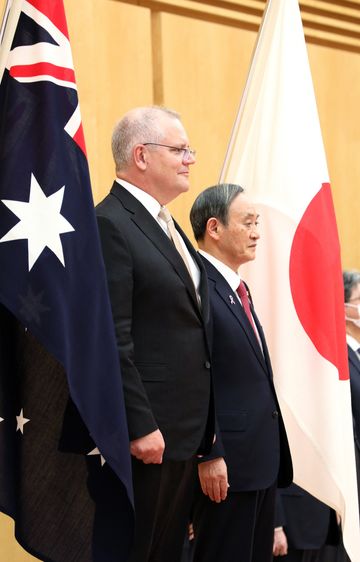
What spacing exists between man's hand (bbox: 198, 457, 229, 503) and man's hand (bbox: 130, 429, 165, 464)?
0.31m

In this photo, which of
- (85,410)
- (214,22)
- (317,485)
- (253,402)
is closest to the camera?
(85,410)

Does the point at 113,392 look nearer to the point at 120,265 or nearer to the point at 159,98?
the point at 120,265

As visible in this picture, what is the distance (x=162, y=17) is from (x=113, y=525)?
101 inches

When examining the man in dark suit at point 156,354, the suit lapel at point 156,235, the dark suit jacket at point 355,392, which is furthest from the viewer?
the dark suit jacket at point 355,392

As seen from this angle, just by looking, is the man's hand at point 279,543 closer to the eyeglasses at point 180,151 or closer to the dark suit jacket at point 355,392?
the dark suit jacket at point 355,392

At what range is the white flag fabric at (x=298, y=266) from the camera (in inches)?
127

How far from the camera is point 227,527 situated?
2.65 meters

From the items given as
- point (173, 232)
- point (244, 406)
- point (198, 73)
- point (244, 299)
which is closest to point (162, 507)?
point (244, 406)

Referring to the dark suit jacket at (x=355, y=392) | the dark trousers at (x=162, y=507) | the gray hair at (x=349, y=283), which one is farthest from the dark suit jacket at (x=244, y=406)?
the gray hair at (x=349, y=283)

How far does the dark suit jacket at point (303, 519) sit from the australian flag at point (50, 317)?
138 centimetres

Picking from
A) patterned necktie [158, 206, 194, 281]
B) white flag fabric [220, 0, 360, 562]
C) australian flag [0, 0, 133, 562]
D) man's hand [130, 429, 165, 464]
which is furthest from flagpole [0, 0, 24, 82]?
white flag fabric [220, 0, 360, 562]

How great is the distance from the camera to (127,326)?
2.29 meters

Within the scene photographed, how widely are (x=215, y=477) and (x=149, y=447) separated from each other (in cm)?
35

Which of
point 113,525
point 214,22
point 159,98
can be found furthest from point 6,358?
point 214,22
